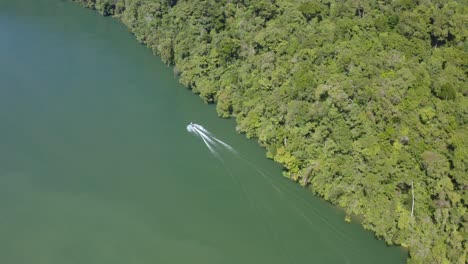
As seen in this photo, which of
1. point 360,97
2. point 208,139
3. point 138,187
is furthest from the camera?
point 208,139

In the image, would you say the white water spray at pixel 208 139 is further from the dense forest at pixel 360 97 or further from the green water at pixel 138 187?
the dense forest at pixel 360 97

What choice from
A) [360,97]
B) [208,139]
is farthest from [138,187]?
[360,97]

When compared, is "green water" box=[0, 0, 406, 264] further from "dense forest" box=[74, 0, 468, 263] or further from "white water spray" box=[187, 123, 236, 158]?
"dense forest" box=[74, 0, 468, 263]

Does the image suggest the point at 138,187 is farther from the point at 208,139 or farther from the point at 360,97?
the point at 360,97

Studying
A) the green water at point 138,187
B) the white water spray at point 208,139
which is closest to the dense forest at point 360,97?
the green water at point 138,187

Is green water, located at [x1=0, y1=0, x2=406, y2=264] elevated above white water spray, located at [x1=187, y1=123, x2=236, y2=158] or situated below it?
below

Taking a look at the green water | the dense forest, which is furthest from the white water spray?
the dense forest

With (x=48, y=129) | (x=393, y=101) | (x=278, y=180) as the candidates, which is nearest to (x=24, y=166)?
(x=48, y=129)
